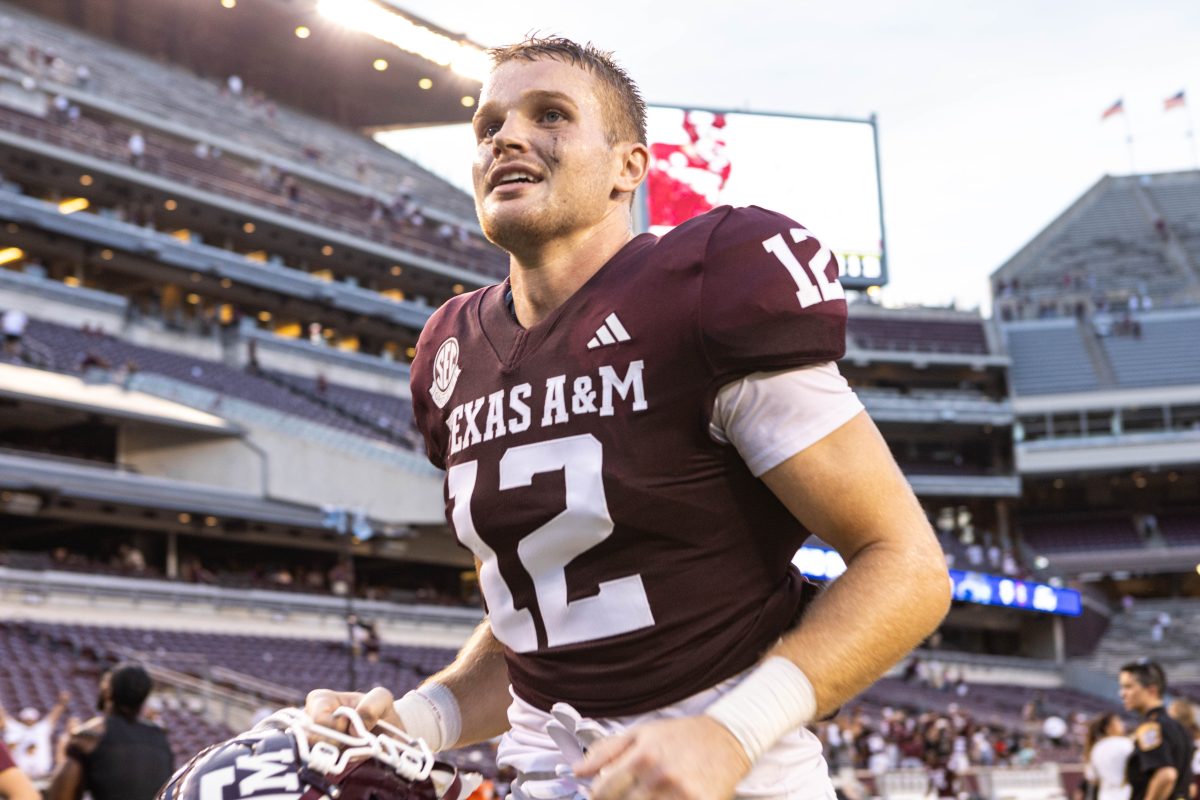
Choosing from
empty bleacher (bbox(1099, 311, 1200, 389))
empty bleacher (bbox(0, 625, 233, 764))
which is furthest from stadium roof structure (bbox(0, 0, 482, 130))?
empty bleacher (bbox(0, 625, 233, 764))

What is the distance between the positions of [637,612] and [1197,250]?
61726 millimetres

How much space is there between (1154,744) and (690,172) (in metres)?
4.48

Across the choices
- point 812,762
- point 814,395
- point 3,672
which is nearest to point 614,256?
point 814,395

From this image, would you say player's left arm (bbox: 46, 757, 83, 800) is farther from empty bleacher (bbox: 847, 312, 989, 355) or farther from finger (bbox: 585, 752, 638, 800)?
empty bleacher (bbox: 847, 312, 989, 355)

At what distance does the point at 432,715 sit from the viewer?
7.32 feet

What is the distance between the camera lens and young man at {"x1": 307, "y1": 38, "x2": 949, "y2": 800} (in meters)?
1.73

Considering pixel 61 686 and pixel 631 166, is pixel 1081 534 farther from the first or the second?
pixel 631 166

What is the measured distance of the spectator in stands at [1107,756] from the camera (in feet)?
26.6

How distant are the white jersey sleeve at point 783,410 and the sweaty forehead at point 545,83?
0.54 meters

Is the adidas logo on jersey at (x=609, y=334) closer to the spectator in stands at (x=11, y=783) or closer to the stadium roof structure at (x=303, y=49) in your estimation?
the spectator in stands at (x=11, y=783)

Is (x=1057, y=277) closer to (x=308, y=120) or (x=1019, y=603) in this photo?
(x=1019, y=603)

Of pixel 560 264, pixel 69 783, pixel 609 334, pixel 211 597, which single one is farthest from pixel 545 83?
pixel 211 597

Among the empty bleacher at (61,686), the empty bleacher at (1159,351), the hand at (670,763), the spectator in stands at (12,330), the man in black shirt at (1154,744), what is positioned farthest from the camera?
the empty bleacher at (1159,351)

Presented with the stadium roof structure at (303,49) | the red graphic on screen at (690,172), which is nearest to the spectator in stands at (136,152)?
the stadium roof structure at (303,49)
